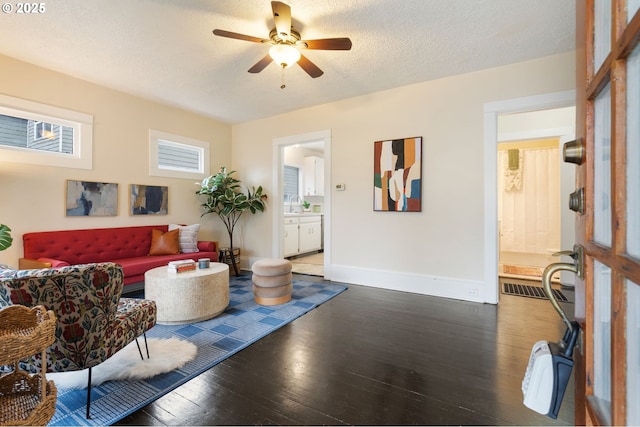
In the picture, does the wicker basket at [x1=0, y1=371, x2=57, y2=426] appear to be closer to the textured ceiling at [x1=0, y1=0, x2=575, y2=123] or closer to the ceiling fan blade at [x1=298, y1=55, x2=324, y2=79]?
the textured ceiling at [x1=0, y1=0, x2=575, y2=123]

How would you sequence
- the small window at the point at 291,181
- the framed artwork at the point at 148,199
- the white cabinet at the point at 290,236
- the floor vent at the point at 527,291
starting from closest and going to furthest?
the floor vent at the point at 527,291
the framed artwork at the point at 148,199
the white cabinet at the point at 290,236
the small window at the point at 291,181

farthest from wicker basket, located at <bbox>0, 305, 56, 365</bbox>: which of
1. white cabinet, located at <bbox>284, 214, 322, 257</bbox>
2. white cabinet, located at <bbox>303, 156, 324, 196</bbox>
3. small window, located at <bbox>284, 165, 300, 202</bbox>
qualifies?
white cabinet, located at <bbox>303, 156, 324, 196</bbox>

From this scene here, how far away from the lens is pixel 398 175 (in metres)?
3.82

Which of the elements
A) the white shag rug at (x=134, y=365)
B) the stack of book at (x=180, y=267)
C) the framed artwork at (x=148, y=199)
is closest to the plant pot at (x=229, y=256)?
the framed artwork at (x=148, y=199)

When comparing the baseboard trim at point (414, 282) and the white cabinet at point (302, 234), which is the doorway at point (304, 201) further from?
the baseboard trim at point (414, 282)

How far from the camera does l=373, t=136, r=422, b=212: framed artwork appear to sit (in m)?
3.69

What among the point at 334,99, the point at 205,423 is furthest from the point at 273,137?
the point at 205,423

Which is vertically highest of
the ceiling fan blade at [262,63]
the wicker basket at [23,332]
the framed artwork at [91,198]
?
the ceiling fan blade at [262,63]

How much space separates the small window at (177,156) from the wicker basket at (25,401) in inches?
144

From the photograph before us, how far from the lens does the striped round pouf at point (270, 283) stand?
3.19 m

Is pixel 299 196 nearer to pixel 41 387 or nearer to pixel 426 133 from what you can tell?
pixel 426 133

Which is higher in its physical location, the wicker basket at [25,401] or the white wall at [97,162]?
the white wall at [97,162]

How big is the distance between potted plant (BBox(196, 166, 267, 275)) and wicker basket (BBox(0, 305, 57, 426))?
11.3 feet

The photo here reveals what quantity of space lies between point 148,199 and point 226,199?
1136 mm
